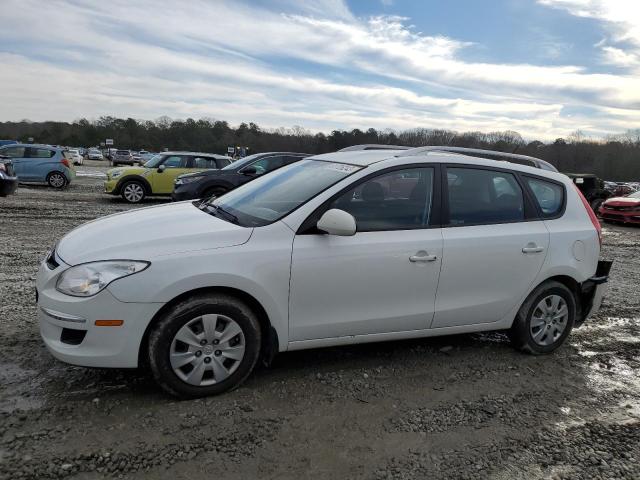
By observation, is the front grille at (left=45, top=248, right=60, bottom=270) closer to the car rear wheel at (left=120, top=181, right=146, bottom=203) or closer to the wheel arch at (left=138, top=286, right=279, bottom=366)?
the wheel arch at (left=138, top=286, right=279, bottom=366)

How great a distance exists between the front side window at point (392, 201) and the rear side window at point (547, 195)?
1119 mm

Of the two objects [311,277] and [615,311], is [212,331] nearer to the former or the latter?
[311,277]

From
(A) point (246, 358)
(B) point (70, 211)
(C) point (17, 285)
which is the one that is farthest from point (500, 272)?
(B) point (70, 211)

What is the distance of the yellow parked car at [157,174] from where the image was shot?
15.2m

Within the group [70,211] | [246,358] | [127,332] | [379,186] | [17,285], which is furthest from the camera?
[70,211]

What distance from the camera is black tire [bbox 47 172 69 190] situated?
1873 cm

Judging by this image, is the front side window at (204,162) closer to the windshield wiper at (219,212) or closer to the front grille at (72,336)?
the windshield wiper at (219,212)

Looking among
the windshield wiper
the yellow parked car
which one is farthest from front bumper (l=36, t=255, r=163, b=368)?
the yellow parked car

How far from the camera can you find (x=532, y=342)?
14.6ft

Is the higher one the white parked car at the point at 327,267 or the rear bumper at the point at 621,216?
the white parked car at the point at 327,267

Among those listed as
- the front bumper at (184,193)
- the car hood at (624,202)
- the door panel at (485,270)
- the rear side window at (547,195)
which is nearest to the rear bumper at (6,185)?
the front bumper at (184,193)

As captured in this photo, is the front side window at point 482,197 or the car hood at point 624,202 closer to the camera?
the front side window at point 482,197

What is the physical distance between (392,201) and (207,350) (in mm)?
1748

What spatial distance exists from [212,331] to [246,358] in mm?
316
